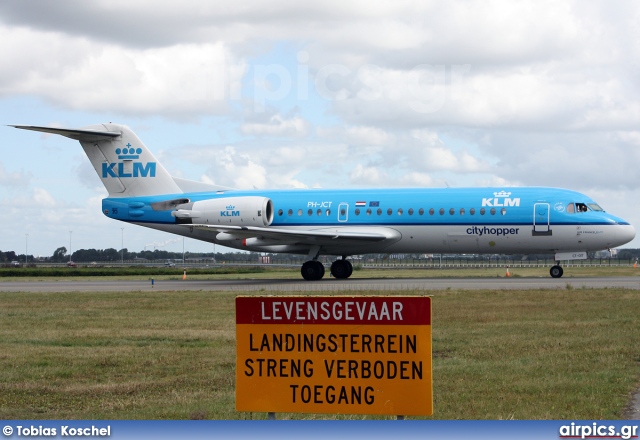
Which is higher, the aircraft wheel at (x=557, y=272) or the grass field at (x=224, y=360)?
the aircraft wheel at (x=557, y=272)

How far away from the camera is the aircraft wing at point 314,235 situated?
32513mm

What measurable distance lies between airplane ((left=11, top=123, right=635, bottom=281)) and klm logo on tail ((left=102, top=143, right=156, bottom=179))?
4cm

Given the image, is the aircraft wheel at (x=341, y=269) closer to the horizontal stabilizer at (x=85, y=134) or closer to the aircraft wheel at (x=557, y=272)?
the aircraft wheel at (x=557, y=272)

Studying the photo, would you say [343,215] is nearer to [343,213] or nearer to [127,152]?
[343,213]

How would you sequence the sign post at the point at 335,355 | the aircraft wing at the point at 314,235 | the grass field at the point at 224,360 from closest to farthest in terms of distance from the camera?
the sign post at the point at 335,355 → the grass field at the point at 224,360 → the aircraft wing at the point at 314,235

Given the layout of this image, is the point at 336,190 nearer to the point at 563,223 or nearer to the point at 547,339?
the point at 563,223

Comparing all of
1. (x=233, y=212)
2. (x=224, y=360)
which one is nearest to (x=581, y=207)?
(x=233, y=212)

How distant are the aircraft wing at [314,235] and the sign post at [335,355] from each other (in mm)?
25533

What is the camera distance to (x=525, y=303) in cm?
2089

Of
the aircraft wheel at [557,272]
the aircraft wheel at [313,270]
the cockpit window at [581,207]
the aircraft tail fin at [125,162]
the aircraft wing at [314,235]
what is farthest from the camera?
the aircraft tail fin at [125,162]

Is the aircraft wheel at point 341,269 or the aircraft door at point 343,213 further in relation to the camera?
the aircraft wheel at point 341,269

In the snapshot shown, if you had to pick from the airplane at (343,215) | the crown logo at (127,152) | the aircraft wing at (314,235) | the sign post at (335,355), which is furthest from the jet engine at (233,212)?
the sign post at (335,355)

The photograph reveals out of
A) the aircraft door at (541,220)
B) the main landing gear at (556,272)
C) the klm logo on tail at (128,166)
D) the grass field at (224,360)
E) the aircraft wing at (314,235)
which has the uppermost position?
the klm logo on tail at (128,166)

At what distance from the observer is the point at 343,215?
1358 inches
